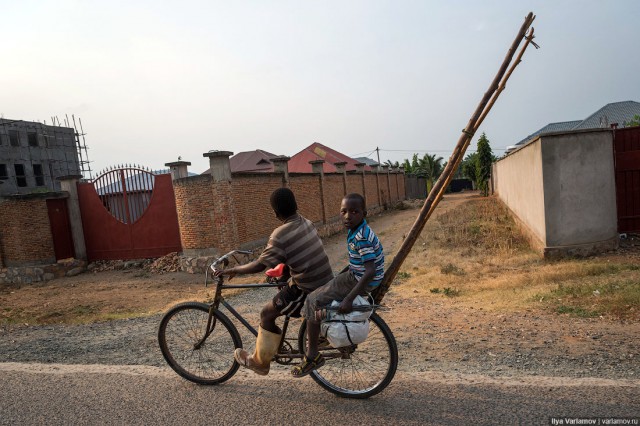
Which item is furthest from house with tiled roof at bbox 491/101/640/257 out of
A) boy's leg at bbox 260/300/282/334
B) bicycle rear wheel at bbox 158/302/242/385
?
bicycle rear wheel at bbox 158/302/242/385

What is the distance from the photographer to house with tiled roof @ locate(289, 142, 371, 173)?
28706 mm

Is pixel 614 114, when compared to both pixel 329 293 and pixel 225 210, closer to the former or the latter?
pixel 225 210

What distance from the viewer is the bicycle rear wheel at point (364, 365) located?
10.00 ft

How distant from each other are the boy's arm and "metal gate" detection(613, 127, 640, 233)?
7144 mm

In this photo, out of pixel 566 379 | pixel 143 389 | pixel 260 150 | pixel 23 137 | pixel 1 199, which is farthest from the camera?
pixel 23 137

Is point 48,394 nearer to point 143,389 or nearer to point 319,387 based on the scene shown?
point 143,389

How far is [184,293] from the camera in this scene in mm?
8914

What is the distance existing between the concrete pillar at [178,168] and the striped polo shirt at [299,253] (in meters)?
8.69

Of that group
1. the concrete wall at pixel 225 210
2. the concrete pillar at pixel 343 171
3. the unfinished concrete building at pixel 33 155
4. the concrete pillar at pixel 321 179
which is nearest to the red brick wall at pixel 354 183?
the concrete pillar at pixel 343 171

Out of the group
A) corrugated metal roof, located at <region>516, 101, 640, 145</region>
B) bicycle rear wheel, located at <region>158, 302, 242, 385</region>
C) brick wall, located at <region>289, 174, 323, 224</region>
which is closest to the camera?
bicycle rear wheel, located at <region>158, 302, 242, 385</region>

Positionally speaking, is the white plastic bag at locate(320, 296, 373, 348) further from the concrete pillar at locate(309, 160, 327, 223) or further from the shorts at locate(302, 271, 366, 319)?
the concrete pillar at locate(309, 160, 327, 223)

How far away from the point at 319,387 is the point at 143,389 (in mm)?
1478

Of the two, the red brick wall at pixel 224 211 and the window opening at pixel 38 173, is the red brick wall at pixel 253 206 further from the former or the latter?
the window opening at pixel 38 173

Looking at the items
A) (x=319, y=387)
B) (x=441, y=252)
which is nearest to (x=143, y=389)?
(x=319, y=387)
